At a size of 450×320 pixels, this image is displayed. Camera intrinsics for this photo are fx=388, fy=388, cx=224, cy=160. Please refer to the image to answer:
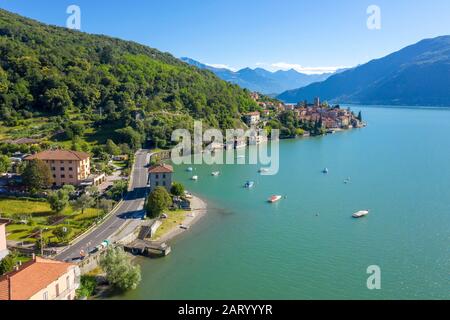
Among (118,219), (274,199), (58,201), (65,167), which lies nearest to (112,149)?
(65,167)

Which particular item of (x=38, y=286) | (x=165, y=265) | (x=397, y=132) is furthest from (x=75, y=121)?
(x=397, y=132)

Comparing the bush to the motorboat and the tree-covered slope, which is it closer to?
the motorboat

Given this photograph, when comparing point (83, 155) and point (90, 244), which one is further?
point (83, 155)

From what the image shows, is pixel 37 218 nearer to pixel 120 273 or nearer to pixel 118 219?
pixel 118 219

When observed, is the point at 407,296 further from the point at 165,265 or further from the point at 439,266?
the point at 165,265

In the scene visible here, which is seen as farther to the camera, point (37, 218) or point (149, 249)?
point (37, 218)
